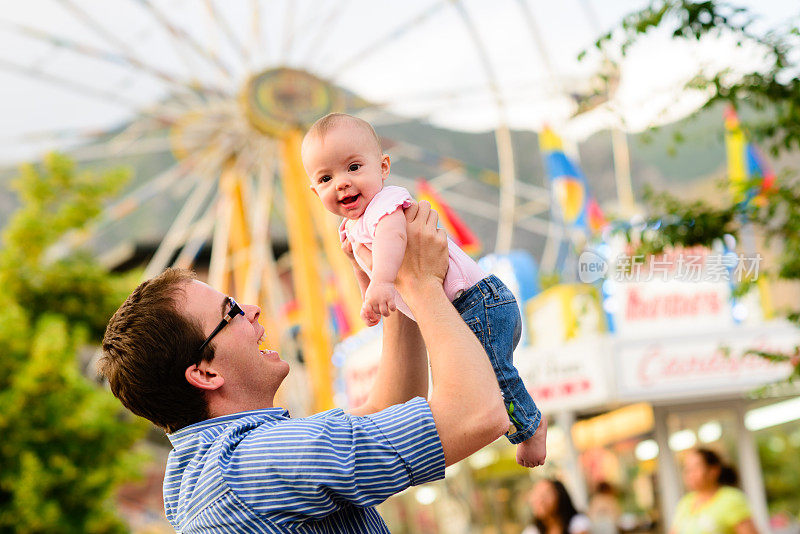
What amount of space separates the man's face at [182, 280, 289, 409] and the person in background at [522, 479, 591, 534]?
351cm

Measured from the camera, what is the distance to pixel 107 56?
503 inches

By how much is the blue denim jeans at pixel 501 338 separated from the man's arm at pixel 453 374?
0.11 metres

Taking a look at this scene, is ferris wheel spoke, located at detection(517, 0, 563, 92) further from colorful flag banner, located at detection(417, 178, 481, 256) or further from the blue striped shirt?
the blue striped shirt

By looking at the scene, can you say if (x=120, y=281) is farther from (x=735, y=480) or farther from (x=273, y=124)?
(x=735, y=480)

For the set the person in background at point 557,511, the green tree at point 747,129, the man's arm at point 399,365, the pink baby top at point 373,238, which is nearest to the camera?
the pink baby top at point 373,238

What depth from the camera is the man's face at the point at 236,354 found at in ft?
6.13

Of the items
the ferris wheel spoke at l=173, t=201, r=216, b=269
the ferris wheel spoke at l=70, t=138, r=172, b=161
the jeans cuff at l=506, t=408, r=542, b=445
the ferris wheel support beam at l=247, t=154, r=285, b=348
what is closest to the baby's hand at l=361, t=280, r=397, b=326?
the jeans cuff at l=506, t=408, r=542, b=445

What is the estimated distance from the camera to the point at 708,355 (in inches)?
373

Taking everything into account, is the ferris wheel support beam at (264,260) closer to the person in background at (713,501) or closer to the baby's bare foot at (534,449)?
the person in background at (713,501)

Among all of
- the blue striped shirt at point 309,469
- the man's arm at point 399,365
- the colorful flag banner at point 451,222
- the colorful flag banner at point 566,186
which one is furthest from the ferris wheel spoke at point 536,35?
the blue striped shirt at point 309,469

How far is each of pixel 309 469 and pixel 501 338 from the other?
0.49m

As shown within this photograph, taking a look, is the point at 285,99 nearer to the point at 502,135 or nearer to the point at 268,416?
the point at 502,135

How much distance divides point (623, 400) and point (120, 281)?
5.88 m

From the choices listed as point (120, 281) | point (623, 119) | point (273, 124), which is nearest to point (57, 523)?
Answer: point (120, 281)
